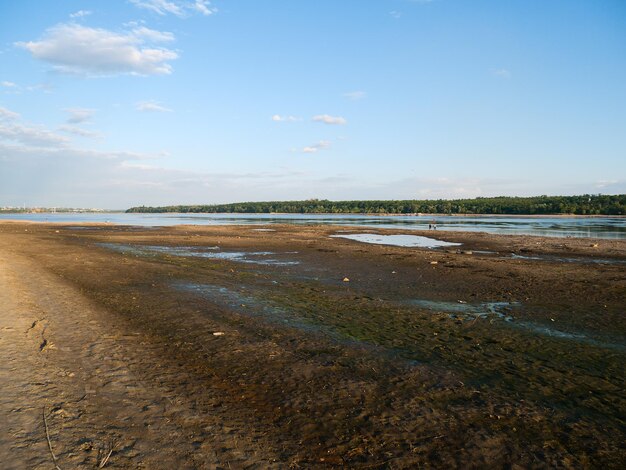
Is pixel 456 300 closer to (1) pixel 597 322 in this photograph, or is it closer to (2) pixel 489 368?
(1) pixel 597 322

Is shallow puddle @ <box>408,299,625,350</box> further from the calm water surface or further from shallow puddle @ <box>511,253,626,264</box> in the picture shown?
the calm water surface

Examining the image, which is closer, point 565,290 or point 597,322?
point 597,322

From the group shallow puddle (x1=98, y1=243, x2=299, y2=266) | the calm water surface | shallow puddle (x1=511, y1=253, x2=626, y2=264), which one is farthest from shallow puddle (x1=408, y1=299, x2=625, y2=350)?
the calm water surface

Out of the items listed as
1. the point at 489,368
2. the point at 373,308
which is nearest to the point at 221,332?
the point at 373,308

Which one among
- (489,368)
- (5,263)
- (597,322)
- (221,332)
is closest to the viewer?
(489,368)

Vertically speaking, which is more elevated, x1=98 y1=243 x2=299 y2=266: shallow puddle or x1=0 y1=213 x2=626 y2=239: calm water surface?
x1=98 y1=243 x2=299 y2=266: shallow puddle

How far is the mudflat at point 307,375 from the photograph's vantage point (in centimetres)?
496

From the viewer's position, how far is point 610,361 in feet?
27.4

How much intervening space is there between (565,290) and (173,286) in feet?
49.6

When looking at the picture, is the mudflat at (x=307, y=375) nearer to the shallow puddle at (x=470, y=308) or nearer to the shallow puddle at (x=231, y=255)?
the shallow puddle at (x=470, y=308)

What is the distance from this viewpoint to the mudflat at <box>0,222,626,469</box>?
4.96 m

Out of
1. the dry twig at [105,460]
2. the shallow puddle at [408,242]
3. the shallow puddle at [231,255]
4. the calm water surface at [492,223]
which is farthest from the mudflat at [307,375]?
the calm water surface at [492,223]

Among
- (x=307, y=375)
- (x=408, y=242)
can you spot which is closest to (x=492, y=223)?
(x=408, y=242)

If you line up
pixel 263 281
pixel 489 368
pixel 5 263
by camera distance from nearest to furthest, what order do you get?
pixel 489 368 → pixel 263 281 → pixel 5 263
